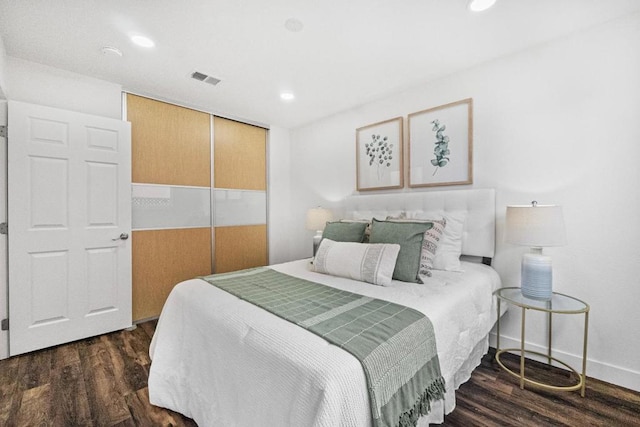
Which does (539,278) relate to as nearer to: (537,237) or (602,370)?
(537,237)

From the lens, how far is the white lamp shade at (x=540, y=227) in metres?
Answer: 1.75

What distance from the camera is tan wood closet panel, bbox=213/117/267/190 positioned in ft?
11.6

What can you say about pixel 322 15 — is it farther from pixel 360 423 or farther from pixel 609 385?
pixel 609 385

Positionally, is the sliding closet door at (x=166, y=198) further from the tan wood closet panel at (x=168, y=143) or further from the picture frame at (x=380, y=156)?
the picture frame at (x=380, y=156)

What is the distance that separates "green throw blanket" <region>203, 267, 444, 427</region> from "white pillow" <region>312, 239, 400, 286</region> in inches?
11.3

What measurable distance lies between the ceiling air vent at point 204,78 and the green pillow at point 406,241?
2116 millimetres

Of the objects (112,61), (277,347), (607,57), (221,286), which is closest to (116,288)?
(221,286)

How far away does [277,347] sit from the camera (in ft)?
3.49

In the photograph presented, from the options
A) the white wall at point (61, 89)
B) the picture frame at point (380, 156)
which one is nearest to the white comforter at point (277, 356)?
the picture frame at point (380, 156)

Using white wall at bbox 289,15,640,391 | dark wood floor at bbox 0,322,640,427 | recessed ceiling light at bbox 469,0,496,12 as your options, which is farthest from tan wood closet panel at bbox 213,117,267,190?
recessed ceiling light at bbox 469,0,496,12

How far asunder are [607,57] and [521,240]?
1.37 metres

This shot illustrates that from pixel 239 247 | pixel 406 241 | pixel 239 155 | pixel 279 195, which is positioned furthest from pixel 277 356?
pixel 279 195

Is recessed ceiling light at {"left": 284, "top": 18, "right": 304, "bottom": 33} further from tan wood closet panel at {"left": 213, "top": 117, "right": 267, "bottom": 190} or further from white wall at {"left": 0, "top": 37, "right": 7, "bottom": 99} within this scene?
white wall at {"left": 0, "top": 37, "right": 7, "bottom": 99}

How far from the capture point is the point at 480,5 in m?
1.69
